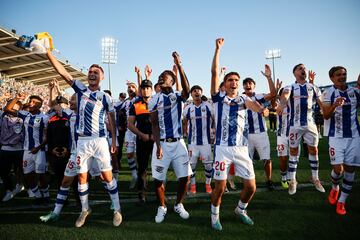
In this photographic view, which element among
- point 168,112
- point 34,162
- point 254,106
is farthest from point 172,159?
point 34,162

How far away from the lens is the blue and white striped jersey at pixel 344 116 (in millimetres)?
A: 4484

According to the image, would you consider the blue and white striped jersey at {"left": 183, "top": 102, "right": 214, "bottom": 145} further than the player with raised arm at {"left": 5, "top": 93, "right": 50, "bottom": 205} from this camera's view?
Yes

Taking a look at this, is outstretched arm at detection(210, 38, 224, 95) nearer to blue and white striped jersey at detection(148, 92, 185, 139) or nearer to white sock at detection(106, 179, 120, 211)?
blue and white striped jersey at detection(148, 92, 185, 139)

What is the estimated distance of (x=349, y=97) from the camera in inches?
181

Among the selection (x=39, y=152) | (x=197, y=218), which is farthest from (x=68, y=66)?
(x=197, y=218)

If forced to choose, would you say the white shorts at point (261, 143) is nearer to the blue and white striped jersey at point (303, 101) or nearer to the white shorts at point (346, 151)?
the blue and white striped jersey at point (303, 101)

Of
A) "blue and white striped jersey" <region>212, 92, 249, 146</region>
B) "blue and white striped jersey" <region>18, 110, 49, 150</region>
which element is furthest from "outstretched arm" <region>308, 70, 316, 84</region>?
"blue and white striped jersey" <region>18, 110, 49, 150</region>

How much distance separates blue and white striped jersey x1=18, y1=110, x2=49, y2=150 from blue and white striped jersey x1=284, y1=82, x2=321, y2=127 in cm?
590

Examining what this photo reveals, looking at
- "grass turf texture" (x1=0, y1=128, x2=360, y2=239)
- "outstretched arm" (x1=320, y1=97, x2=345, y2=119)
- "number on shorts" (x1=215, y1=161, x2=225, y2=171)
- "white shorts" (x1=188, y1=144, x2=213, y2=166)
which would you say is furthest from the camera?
"white shorts" (x1=188, y1=144, x2=213, y2=166)

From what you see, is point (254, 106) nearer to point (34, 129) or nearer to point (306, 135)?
point (306, 135)

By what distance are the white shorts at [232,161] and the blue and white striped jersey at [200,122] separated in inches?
80.6

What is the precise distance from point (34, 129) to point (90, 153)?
2.34 meters

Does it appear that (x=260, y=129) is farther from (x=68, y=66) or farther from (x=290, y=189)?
(x=68, y=66)

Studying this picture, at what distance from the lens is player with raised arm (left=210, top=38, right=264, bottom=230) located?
156 inches
